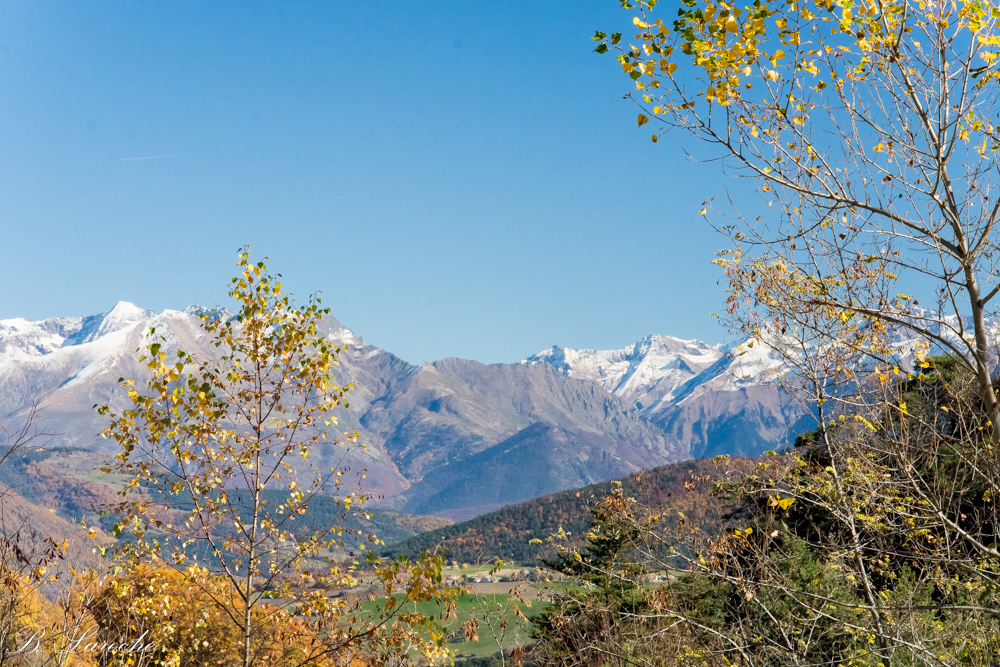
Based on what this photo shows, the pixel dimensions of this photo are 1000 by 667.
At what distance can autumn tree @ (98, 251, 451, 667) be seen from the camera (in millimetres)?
11148

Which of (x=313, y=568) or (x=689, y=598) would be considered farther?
(x=689, y=598)

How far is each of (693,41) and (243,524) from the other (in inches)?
364

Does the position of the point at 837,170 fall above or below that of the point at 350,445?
above

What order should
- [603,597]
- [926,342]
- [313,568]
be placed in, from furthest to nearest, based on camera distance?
[603,597], [313,568], [926,342]

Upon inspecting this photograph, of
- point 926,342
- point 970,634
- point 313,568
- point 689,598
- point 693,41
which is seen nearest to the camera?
point 693,41

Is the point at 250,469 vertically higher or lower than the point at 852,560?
higher

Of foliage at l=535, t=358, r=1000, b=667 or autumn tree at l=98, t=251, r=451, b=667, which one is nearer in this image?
foliage at l=535, t=358, r=1000, b=667

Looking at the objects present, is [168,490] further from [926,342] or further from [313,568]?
[926,342]

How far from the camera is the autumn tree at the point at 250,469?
11.1 meters

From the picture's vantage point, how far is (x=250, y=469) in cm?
1233

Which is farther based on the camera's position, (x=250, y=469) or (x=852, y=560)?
(x=852, y=560)

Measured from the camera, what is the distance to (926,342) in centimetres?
850

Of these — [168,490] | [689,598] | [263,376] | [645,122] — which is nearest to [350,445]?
[263,376]

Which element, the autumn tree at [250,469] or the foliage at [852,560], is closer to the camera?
the foliage at [852,560]
